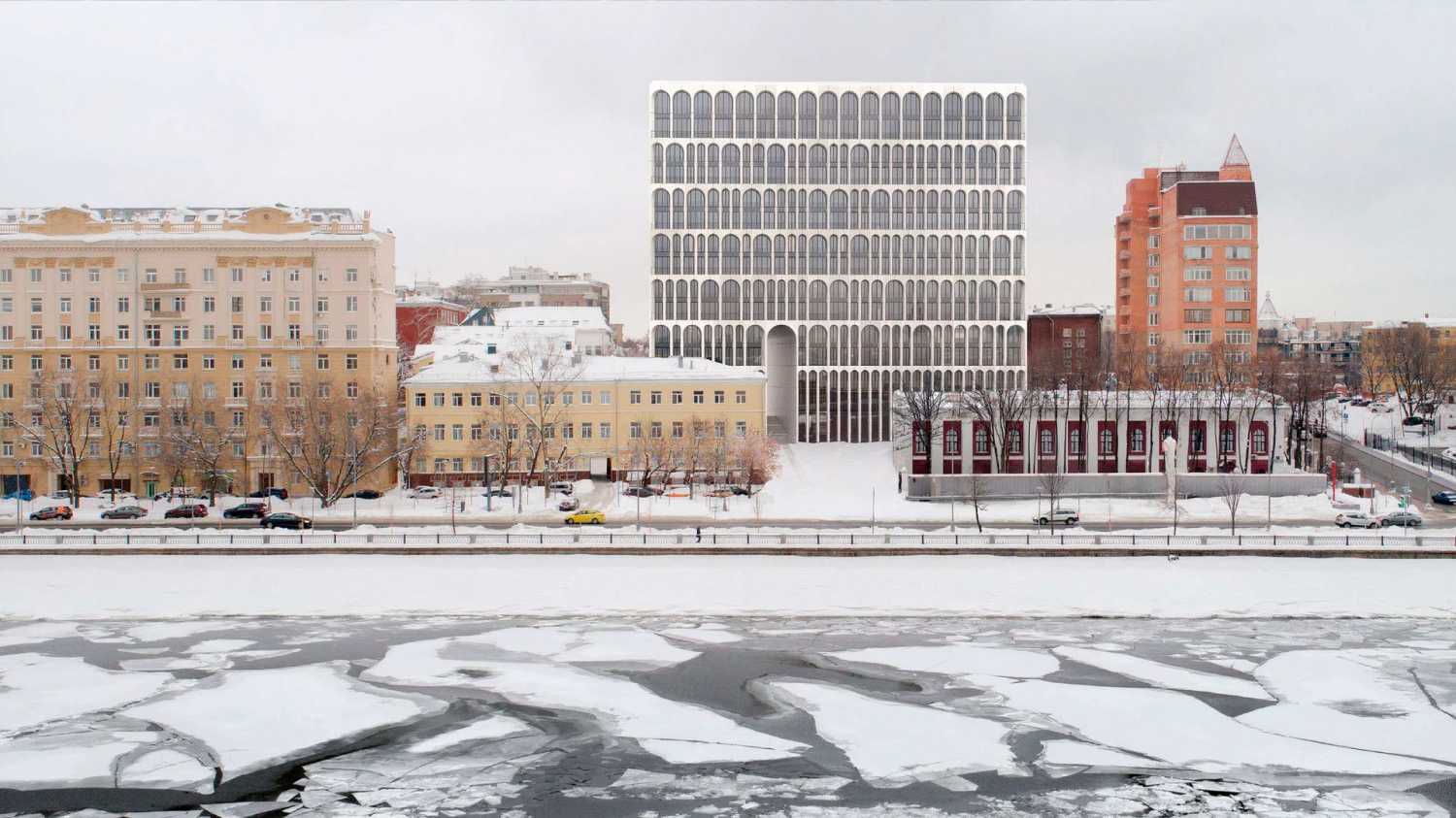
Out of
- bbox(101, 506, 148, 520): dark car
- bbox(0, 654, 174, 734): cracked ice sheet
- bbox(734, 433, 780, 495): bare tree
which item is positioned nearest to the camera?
bbox(0, 654, 174, 734): cracked ice sheet

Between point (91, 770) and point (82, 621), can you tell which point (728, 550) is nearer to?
point (82, 621)

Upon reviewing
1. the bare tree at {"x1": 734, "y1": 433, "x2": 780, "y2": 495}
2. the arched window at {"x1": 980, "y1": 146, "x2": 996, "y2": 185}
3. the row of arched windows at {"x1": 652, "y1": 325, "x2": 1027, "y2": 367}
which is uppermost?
the arched window at {"x1": 980, "y1": 146, "x2": 996, "y2": 185}

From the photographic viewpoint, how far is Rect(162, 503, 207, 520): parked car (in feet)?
203

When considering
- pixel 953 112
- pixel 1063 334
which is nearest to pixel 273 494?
pixel 953 112

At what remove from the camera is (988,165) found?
10044 cm

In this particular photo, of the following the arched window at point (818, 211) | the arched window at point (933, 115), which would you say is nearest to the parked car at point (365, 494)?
the arched window at point (818, 211)

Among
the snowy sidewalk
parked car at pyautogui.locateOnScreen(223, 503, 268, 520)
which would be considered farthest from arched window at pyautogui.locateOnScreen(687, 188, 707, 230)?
the snowy sidewalk

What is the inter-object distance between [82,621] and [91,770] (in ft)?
60.1

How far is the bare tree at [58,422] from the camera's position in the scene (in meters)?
66.9

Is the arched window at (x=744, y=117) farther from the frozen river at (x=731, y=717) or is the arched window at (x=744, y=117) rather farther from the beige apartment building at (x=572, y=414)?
the frozen river at (x=731, y=717)

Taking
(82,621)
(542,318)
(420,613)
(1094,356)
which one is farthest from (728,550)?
(542,318)

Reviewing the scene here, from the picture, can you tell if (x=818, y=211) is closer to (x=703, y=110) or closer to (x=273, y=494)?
(x=703, y=110)

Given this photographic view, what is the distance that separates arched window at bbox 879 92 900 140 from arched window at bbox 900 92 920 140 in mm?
539

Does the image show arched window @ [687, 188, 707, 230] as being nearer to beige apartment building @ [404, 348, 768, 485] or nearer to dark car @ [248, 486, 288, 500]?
beige apartment building @ [404, 348, 768, 485]
